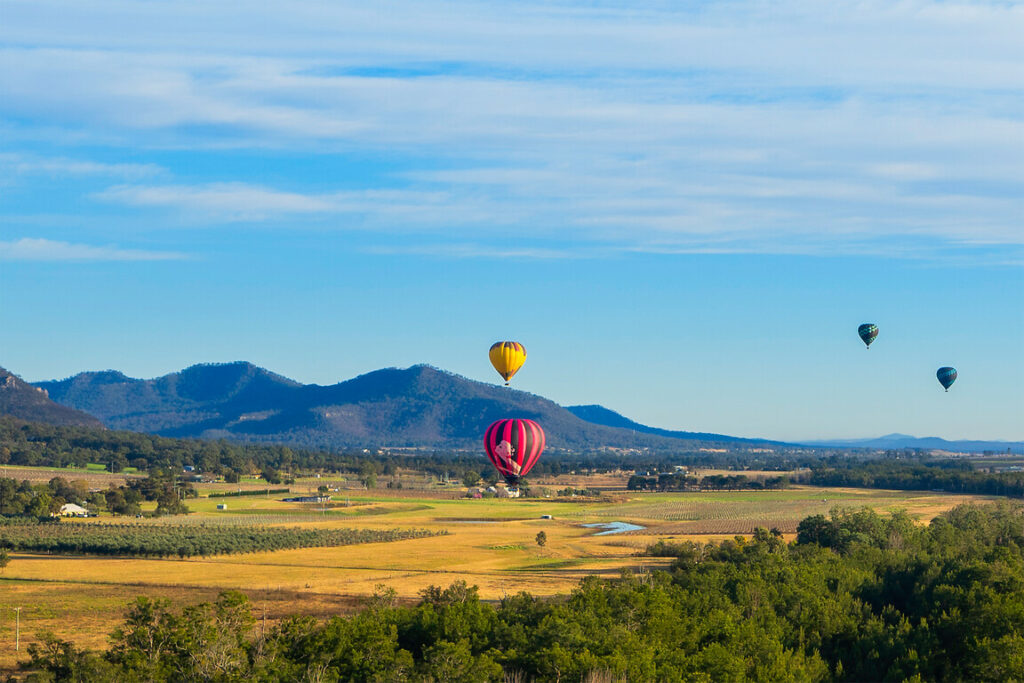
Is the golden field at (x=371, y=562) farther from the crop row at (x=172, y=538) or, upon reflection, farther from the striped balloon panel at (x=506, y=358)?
the striped balloon panel at (x=506, y=358)

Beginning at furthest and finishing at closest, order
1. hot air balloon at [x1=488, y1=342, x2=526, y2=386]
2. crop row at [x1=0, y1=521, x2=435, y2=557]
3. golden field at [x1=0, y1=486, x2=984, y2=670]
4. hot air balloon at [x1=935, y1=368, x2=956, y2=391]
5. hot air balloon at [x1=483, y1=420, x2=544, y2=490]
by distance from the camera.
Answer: hot air balloon at [x1=935, y1=368, x2=956, y2=391] → crop row at [x1=0, y1=521, x2=435, y2=557] → hot air balloon at [x1=488, y1=342, x2=526, y2=386] → golden field at [x1=0, y1=486, x2=984, y2=670] → hot air balloon at [x1=483, y1=420, x2=544, y2=490]

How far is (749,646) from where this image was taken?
4647 cm

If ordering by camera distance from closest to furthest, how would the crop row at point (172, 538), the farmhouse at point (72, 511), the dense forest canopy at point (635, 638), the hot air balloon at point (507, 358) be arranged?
the dense forest canopy at point (635, 638) → the hot air balloon at point (507, 358) → the crop row at point (172, 538) → the farmhouse at point (72, 511)

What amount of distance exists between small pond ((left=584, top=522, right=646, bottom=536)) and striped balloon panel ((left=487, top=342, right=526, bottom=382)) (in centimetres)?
4689

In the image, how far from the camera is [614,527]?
137 meters

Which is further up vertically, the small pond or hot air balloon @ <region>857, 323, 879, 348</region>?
hot air balloon @ <region>857, 323, 879, 348</region>

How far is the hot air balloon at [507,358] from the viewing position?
83.5m

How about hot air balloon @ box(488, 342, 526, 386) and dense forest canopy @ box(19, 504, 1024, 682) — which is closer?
dense forest canopy @ box(19, 504, 1024, 682)

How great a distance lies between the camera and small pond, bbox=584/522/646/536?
428 feet

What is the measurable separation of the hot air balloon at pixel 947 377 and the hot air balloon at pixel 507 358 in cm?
6522

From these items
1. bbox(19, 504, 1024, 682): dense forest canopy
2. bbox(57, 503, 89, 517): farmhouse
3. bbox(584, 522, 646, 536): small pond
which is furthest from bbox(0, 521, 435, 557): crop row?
bbox(19, 504, 1024, 682): dense forest canopy

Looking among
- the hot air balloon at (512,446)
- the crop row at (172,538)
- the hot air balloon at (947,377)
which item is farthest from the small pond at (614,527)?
the hot air balloon at (512,446)

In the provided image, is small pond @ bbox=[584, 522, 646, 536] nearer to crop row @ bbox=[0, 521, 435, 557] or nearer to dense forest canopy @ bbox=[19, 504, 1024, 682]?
crop row @ bbox=[0, 521, 435, 557]

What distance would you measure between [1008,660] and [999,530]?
48.0 m
